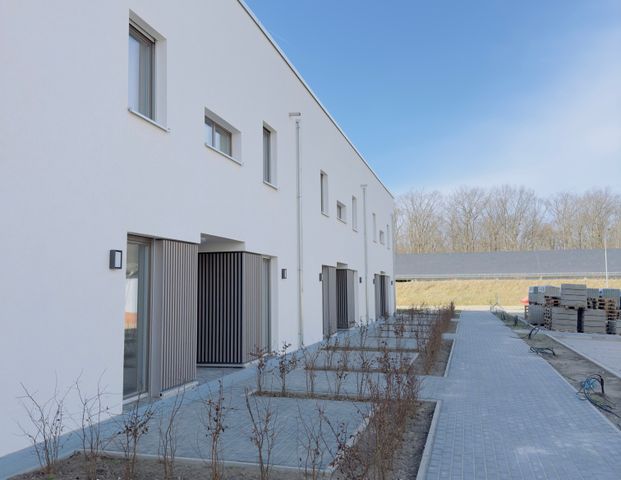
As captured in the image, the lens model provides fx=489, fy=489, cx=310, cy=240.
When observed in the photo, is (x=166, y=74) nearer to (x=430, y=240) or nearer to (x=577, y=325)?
(x=577, y=325)

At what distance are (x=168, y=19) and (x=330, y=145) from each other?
9550 mm

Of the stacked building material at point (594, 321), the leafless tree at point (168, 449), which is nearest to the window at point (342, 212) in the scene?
the stacked building material at point (594, 321)

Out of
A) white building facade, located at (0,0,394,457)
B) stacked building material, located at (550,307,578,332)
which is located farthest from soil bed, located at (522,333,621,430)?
white building facade, located at (0,0,394,457)

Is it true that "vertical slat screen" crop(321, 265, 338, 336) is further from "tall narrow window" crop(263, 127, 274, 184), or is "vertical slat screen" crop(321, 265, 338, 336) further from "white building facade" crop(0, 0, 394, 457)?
"tall narrow window" crop(263, 127, 274, 184)

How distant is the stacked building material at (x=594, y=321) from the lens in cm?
1762

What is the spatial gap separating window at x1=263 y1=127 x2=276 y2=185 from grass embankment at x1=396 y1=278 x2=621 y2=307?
30.9 meters

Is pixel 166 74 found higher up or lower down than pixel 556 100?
lower down

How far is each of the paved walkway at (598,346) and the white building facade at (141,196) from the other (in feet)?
22.6

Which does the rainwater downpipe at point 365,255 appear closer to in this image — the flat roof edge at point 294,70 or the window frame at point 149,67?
the flat roof edge at point 294,70

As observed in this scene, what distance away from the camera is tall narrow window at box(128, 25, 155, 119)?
6559 mm

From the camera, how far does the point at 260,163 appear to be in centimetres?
1030

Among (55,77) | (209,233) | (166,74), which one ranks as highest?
(166,74)

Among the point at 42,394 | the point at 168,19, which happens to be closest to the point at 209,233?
the point at 168,19

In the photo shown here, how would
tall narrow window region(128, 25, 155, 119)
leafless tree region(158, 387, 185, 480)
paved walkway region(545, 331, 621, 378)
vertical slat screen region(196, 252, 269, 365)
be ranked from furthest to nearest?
paved walkway region(545, 331, 621, 378) → vertical slat screen region(196, 252, 269, 365) → tall narrow window region(128, 25, 155, 119) → leafless tree region(158, 387, 185, 480)
